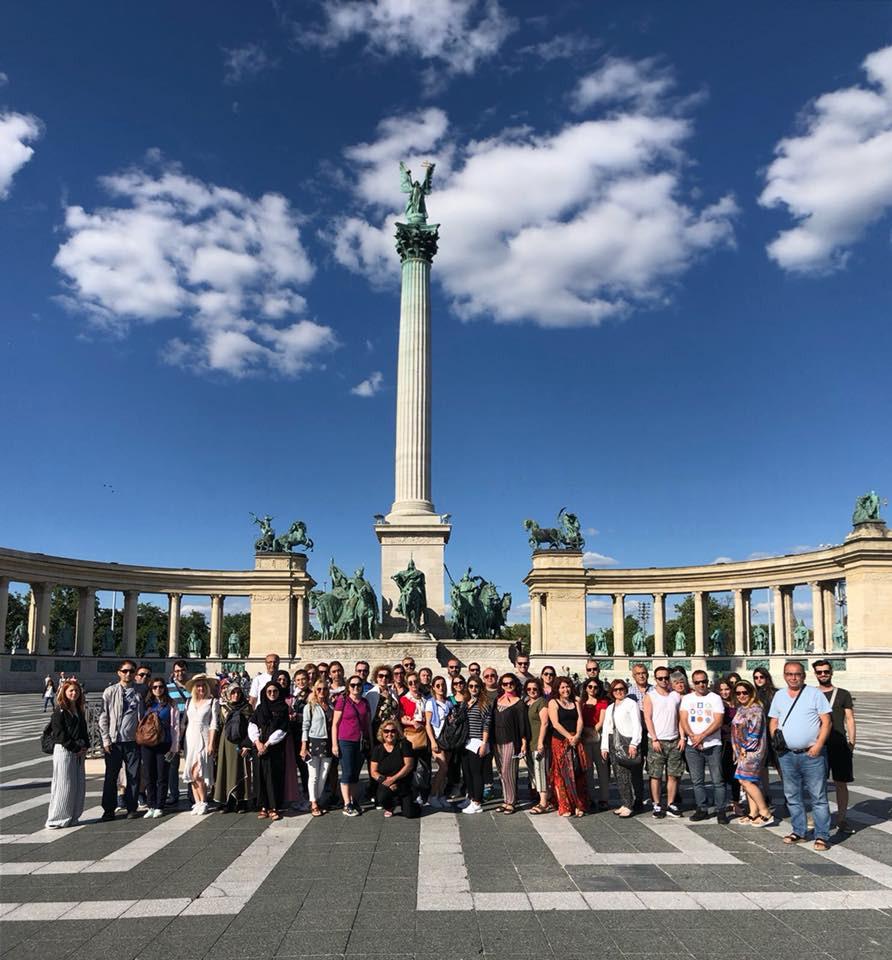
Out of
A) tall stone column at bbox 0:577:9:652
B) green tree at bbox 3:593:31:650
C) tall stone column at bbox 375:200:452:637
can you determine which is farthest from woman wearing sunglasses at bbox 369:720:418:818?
green tree at bbox 3:593:31:650

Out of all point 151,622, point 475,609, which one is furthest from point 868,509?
point 151,622

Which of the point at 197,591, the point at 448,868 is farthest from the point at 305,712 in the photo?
the point at 197,591

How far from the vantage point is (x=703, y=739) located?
1122 cm

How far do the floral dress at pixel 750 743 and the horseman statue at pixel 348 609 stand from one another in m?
28.5

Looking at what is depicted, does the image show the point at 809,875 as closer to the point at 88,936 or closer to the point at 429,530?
the point at 88,936

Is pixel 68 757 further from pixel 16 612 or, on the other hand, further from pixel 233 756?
pixel 16 612

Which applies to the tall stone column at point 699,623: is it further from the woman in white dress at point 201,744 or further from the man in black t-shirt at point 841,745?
the woman in white dress at point 201,744

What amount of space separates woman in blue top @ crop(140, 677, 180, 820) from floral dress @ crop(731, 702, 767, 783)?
809 centimetres

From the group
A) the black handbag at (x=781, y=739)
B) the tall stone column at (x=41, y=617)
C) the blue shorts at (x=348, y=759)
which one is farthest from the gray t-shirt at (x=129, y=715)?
the tall stone column at (x=41, y=617)

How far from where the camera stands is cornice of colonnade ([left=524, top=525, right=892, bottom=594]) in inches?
2496

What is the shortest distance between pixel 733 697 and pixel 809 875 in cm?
377

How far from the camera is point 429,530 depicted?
41312mm

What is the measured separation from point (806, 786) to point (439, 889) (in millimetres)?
4898

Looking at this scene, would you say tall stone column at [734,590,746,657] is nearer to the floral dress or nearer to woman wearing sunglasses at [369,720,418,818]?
the floral dress
